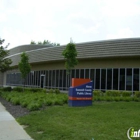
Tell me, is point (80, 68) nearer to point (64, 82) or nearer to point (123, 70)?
point (64, 82)

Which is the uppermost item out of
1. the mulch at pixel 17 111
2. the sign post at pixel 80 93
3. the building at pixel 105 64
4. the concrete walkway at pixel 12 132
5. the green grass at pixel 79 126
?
the building at pixel 105 64

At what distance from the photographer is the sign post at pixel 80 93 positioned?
13.5 metres

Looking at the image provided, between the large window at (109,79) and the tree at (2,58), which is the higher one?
the tree at (2,58)

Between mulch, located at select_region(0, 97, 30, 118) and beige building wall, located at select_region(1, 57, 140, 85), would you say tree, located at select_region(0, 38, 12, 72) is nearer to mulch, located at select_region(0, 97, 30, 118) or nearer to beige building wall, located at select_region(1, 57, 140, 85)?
beige building wall, located at select_region(1, 57, 140, 85)

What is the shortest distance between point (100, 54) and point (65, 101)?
10.7m

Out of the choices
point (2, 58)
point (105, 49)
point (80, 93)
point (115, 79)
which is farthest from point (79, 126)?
point (2, 58)

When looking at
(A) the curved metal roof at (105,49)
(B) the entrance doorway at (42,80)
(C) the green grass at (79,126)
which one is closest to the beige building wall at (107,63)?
(A) the curved metal roof at (105,49)

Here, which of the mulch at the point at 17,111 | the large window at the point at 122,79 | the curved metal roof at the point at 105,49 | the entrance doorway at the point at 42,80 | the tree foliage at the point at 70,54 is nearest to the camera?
the mulch at the point at 17,111

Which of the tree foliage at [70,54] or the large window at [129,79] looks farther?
the large window at [129,79]

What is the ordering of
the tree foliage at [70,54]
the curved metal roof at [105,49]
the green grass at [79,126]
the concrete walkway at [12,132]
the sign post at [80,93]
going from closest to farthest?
the green grass at [79,126], the concrete walkway at [12,132], the sign post at [80,93], the tree foliage at [70,54], the curved metal roof at [105,49]

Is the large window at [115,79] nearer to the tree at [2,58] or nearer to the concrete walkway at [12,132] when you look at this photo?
the tree at [2,58]

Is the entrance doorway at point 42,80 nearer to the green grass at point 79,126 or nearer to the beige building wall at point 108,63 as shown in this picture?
the beige building wall at point 108,63

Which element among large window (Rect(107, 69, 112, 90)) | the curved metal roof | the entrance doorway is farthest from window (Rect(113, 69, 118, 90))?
the entrance doorway

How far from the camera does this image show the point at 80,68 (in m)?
29.1
